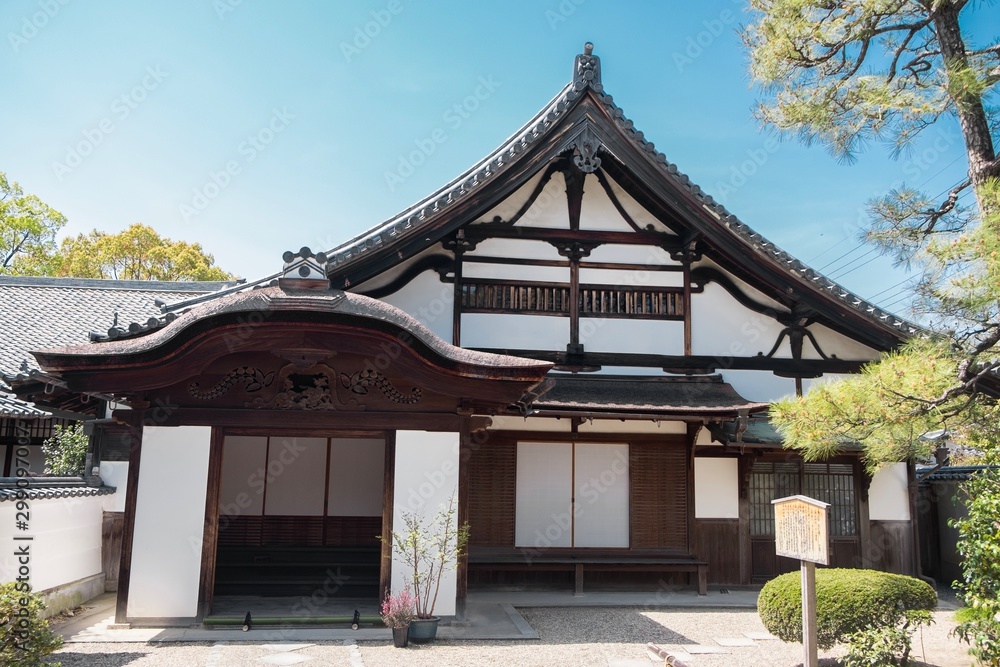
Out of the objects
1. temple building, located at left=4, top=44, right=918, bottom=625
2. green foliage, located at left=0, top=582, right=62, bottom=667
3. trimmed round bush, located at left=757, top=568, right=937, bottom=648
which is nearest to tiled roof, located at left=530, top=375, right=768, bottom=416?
temple building, located at left=4, top=44, right=918, bottom=625

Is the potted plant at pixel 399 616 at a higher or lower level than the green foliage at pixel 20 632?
lower

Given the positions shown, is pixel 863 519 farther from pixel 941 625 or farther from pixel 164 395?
pixel 164 395

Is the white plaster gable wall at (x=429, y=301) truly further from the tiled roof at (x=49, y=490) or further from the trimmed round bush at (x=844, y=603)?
the trimmed round bush at (x=844, y=603)

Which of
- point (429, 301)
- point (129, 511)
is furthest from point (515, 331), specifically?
point (129, 511)

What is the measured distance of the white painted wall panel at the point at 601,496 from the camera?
11.2 m

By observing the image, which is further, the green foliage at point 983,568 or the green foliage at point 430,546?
the green foliage at point 430,546

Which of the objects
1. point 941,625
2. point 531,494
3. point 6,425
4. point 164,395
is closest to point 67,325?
point 6,425

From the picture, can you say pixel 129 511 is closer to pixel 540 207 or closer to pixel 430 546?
pixel 430 546

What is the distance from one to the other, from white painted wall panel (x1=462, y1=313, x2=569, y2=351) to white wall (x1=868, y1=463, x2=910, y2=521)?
541cm

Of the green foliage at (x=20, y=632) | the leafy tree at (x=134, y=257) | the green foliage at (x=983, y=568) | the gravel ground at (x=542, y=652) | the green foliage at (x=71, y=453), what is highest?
the leafy tree at (x=134, y=257)

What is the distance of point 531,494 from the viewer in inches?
440

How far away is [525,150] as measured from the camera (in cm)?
1073

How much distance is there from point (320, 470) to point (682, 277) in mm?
7003

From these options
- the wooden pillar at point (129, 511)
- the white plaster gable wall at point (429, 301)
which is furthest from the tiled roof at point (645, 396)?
the wooden pillar at point (129, 511)
